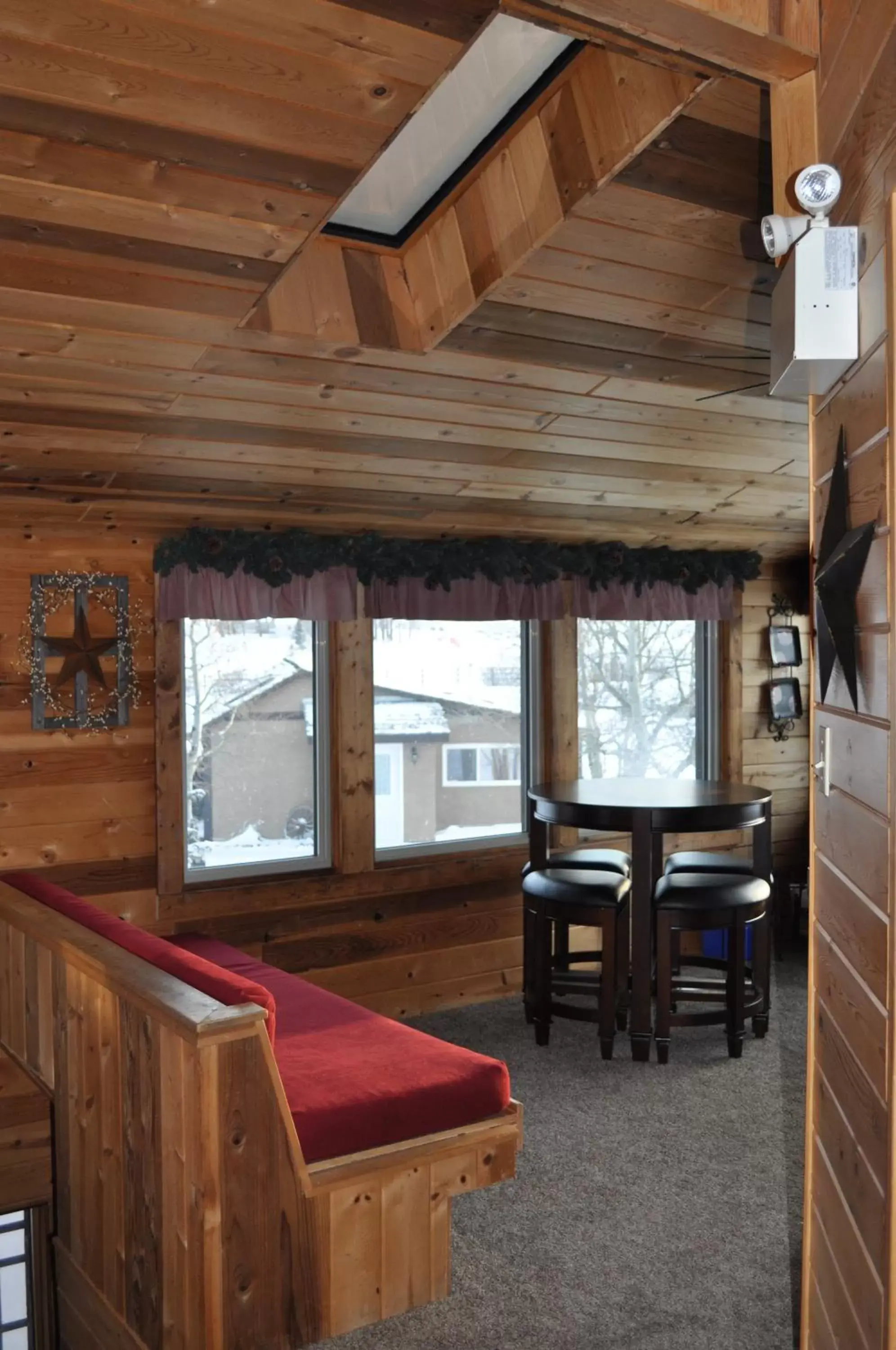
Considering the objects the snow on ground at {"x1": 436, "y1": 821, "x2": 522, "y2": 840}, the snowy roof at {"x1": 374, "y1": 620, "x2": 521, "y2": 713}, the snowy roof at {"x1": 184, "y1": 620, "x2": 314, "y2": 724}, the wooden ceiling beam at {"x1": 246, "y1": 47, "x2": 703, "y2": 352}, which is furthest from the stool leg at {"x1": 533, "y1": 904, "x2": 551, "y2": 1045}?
the wooden ceiling beam at {"x1": 246, "y1": 47, "x2": 703, "y2": 352}

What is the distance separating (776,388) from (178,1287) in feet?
6.72

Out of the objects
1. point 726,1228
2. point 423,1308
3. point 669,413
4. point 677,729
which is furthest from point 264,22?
point 677,729

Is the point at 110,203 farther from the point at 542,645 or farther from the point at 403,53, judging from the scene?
the point at 542,645

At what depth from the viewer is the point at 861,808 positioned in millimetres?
1737

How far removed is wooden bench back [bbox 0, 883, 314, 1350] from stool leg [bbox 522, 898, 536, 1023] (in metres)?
2.00

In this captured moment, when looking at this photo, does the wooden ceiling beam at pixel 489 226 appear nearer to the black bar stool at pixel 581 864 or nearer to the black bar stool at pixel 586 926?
the black bar stool at pixel 586 926

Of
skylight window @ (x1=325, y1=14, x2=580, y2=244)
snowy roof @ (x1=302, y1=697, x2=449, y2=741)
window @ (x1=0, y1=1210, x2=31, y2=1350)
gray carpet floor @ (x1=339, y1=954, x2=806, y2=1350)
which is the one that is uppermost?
skylight window @ (x1=325, y1=14, x2=580, y2=244)

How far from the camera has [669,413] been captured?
3.89m

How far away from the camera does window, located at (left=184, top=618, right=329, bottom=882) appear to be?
446 cm

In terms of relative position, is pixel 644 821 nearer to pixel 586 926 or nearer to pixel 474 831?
pixel 586 926

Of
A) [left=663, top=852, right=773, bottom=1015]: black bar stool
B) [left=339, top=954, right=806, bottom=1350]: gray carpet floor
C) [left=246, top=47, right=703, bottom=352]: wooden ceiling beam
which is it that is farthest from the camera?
[left=663, top=852, right=773, bottom=1015]: black bar stool

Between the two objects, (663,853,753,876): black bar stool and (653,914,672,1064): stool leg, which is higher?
(663,853,753,876): black bar stool

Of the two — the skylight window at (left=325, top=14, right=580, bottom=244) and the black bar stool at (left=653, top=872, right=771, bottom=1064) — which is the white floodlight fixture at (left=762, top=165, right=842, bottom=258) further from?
the black bar stool at (left=653, top=872, right=771, bottom=1064)

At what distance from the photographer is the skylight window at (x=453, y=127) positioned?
2479mm
